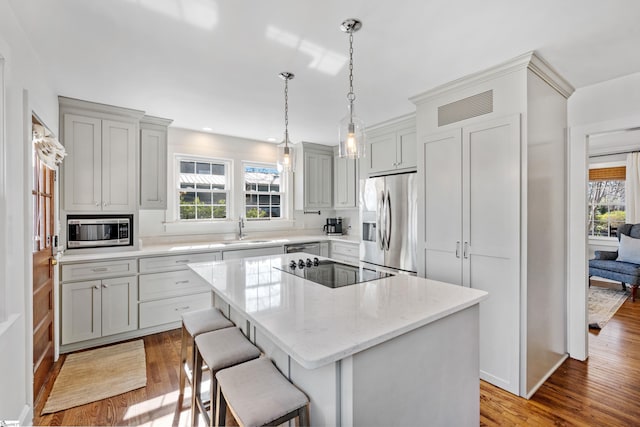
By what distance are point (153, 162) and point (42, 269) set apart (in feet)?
5.33

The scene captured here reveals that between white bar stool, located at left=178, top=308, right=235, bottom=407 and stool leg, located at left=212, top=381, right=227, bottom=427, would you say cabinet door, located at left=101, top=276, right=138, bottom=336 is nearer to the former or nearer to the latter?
white bar stool, located at left=178, top=308, right=235, bottom=407

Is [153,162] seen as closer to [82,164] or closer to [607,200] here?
[82,164]

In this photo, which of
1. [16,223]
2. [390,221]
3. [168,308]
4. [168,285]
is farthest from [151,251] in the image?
[390,221]

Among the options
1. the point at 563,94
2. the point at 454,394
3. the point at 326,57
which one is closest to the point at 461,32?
the point at 326,57

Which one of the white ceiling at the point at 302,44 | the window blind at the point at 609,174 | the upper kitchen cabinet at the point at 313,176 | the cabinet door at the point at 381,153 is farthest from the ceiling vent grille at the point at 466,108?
the window blind at the point at 609,174

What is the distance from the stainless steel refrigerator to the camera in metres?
3.24

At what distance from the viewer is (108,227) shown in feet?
10.7

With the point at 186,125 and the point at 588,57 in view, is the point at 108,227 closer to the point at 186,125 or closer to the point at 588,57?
the point at 186,125

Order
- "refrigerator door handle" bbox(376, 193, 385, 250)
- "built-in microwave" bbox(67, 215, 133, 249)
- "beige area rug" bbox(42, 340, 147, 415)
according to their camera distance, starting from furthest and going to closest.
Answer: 1. "refrigerator door handle" bbox(376, 193, 385, 250)
2. "built-in microwave" bbox(67, 215, 133, 249)
3. "beige area rug" bbox(42, 340, 147, 415)

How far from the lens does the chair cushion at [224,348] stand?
1592mm

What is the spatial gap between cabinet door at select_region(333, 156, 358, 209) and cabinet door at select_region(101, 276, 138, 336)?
309 centimetres

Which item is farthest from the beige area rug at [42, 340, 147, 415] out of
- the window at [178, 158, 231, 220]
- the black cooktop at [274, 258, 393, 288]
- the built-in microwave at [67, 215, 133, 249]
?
the window at [178, 158, 231, 220]

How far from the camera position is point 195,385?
5.98 feet

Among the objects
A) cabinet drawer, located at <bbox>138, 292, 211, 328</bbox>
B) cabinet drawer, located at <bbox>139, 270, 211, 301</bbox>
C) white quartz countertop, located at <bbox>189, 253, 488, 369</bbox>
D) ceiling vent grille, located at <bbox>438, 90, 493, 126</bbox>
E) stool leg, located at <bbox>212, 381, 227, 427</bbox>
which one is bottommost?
cabinet drawer, located at <bbox>138, 292, 211, 328</bbox>
